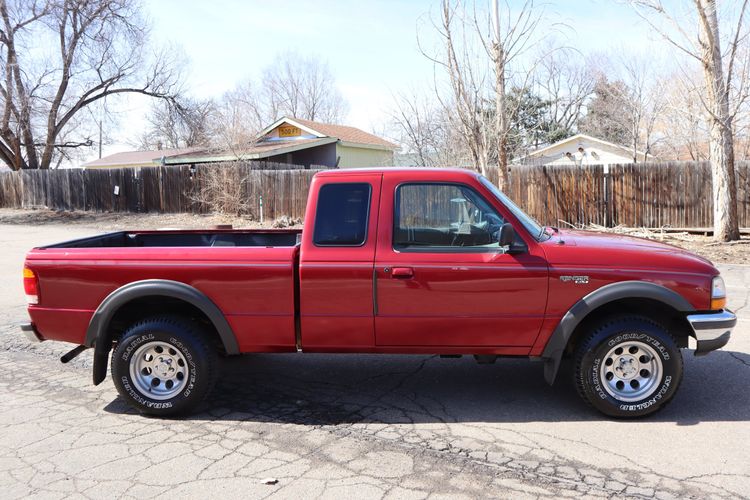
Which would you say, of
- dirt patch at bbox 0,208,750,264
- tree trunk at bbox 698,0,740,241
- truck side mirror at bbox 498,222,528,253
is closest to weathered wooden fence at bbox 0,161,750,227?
dirt patch at bbox 0,208,750,264

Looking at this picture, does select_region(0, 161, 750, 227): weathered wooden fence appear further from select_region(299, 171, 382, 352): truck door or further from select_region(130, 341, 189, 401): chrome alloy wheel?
select_region(130, 341, 189, 401): chrome alloy wheel

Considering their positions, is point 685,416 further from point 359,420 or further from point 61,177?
point 61,177

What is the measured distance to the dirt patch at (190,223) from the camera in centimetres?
1380

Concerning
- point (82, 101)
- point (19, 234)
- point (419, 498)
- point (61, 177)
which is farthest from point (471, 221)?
point (82, 101)

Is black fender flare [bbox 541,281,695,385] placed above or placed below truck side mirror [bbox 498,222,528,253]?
below

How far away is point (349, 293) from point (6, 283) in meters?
9.37

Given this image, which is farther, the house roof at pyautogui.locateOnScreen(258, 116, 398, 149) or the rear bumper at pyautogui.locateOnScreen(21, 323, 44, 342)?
the house roof at pyautogui.locateOnScreen(258, 116, 398, 149)

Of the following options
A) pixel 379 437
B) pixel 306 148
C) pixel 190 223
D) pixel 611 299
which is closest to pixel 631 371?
pixel 611 299

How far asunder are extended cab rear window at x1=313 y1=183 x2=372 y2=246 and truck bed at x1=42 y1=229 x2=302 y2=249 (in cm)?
146

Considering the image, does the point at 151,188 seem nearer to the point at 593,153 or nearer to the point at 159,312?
the point at 159,312

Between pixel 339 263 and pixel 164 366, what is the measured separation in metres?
Result: 1.61

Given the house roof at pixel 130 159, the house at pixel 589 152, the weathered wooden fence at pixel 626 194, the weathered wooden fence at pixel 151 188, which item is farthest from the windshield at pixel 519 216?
the house roof at pixel 130 159

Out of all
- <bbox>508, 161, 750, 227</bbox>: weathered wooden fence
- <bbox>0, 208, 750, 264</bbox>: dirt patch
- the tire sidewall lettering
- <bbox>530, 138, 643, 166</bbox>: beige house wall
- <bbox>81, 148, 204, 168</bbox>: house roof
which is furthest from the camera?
<bbox>81, 148, 204, 168</bbox>: house roof

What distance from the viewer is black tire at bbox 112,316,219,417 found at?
4527mm
